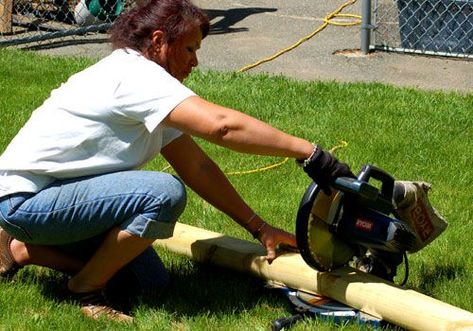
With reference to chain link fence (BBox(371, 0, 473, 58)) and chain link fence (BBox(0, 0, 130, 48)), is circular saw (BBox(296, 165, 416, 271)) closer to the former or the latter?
chain link fence (BBox(371, 0, 473, 58))

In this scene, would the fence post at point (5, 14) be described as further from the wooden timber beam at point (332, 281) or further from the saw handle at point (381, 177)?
the saw handle at point (381, 177)

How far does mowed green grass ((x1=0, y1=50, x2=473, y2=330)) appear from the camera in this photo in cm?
376

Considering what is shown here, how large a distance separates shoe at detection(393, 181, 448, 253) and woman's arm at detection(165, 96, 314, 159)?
1.58ft

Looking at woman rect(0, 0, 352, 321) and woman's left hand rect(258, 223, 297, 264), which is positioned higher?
woman rect(0, 0, 352, 321)

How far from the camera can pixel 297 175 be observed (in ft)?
18.0

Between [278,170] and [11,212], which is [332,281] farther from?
[278,170]

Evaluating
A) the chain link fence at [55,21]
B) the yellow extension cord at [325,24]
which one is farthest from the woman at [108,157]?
the chain link fence at [55,21]

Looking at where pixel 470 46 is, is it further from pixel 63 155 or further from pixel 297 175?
pixel 63 155

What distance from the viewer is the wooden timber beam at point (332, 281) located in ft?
11.0

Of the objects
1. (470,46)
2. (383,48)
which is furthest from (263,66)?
(470,46)

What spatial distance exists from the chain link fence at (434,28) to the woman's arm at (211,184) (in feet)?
16.2

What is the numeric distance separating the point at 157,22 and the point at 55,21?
283 inches

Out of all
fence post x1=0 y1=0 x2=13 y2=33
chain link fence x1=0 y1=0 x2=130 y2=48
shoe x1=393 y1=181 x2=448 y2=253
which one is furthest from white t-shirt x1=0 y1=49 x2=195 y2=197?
fence post x1=0 y1=0 x2=13 y2=33

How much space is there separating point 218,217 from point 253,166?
0.89 metres
